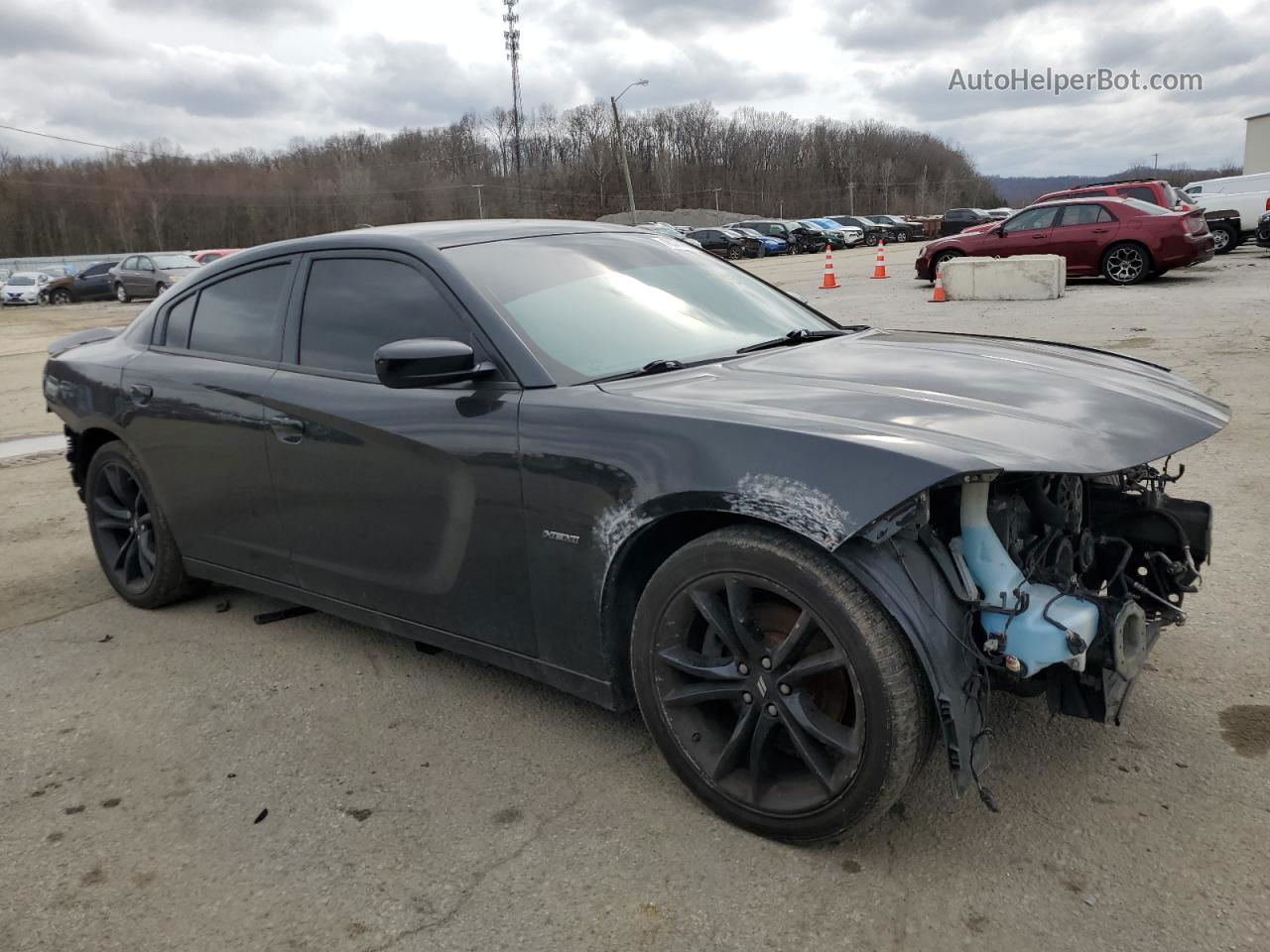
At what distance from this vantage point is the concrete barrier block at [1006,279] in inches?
602

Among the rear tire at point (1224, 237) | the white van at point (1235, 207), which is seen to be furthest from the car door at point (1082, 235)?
the rear tire at point (1224, 237)

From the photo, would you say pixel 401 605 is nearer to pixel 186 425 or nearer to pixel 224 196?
pixel 186 425

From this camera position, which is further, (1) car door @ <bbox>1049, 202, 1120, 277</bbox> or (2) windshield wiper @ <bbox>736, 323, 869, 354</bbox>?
(1) car door @ <bbox>1049, 202, 1120, 277</bbox>

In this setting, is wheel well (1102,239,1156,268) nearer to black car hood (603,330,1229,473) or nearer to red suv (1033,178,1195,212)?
red suv (1033,178,1195,212)

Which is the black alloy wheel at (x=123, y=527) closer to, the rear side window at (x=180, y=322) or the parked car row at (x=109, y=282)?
the rear side window at (x=180, y=322)

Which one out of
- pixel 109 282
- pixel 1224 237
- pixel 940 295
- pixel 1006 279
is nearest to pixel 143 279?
pixel 109 282

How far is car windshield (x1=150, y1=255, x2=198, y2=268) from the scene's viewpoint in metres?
33.5

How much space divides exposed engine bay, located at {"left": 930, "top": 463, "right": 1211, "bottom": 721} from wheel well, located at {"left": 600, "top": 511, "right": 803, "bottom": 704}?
0.63 metres

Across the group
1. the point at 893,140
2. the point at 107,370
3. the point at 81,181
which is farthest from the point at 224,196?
the point at 893,140

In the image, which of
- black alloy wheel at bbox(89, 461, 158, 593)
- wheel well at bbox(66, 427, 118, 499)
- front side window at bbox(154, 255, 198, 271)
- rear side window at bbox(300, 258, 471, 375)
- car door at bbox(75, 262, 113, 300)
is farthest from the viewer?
car door at bbox(75, 262, 113, 300)

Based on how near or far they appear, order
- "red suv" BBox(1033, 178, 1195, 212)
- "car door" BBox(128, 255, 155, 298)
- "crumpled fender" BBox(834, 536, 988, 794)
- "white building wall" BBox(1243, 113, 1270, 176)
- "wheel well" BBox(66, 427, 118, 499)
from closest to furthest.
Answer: "crumpled fender" BBox(834, 536, 988, 794) → "wheel well" BBox(66, 427, 118, 499) → "red suv" BBox(1033, 178, 1195, 212) → "car door" BBox(128, 255, 155, 298) → "white building wall" BBox(1243, 113, 1270, 176)

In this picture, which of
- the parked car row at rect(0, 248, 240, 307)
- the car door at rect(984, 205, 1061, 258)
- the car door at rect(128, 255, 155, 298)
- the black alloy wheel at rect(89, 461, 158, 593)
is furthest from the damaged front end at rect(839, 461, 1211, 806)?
the car door at rect(128, 255, 155, 298)

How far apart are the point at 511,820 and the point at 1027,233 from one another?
57.1 feet

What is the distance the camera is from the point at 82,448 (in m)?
4.81
